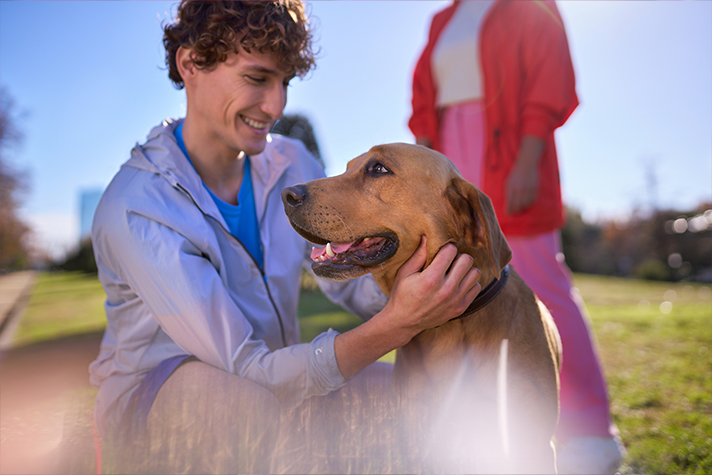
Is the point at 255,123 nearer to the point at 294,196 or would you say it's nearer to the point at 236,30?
the point at 236,30

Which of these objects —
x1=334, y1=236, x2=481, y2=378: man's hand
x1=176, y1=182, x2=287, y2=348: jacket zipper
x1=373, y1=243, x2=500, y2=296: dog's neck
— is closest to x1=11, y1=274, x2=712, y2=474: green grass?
x1=176, y1=182, x2=287, y2=348: jacket zipper

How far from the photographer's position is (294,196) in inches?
71.0

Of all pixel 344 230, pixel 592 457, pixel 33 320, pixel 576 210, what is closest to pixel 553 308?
pixel 592 457

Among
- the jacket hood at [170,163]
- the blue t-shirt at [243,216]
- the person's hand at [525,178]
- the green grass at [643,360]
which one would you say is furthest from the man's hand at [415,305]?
the person's hand at [525,178]

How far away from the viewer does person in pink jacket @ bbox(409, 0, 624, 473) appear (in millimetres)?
2764

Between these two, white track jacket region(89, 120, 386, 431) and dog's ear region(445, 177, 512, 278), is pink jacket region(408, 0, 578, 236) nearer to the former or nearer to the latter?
dog's ear region(445, 177, 512, 278)

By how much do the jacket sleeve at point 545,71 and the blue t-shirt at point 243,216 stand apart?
1.90m

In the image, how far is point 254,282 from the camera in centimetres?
220

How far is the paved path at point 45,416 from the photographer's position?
1.85 metres

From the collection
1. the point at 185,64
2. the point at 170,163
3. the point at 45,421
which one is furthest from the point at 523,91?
the point at 45,421

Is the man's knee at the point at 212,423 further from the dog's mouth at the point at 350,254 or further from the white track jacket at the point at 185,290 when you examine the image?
the dog's mouth at the point at 350,254

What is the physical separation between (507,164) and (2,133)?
11.8 feet

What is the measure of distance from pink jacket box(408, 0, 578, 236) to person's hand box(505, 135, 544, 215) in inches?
2.3

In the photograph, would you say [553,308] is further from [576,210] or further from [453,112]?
Answer: [576,210]
